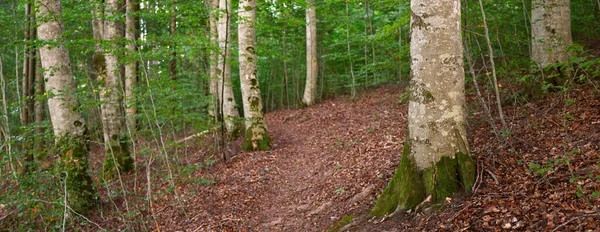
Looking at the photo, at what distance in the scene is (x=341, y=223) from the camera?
4633 millimetres

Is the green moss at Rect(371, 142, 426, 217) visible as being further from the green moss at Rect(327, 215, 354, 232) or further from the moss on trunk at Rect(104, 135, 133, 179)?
the moss on trunk at Rect(104, 135, 133, 179)

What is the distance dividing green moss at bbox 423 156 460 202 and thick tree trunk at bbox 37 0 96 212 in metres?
6.24

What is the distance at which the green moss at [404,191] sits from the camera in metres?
4.07

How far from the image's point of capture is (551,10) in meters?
6.27

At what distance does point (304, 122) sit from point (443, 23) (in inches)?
386

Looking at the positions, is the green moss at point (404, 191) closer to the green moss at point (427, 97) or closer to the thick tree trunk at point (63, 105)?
the green moss at point (427, 97)

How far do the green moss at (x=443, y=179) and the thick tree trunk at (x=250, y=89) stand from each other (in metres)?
6.06

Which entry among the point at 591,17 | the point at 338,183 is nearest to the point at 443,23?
the point at 338,183

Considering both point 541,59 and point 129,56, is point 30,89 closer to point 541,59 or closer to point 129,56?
point 129,56

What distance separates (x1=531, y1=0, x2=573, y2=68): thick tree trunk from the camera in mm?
6211

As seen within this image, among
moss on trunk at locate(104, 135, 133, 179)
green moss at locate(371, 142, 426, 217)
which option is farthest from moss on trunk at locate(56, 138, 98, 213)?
green moss at locate(371, 142, 426, 217)

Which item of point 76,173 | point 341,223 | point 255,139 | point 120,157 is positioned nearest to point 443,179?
point 341,223

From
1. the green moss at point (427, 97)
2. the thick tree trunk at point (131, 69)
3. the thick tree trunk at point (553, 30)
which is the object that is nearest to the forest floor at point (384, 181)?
the thick tree trunk at point (553, 30)

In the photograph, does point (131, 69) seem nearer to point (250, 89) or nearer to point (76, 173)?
point (250, 89)
